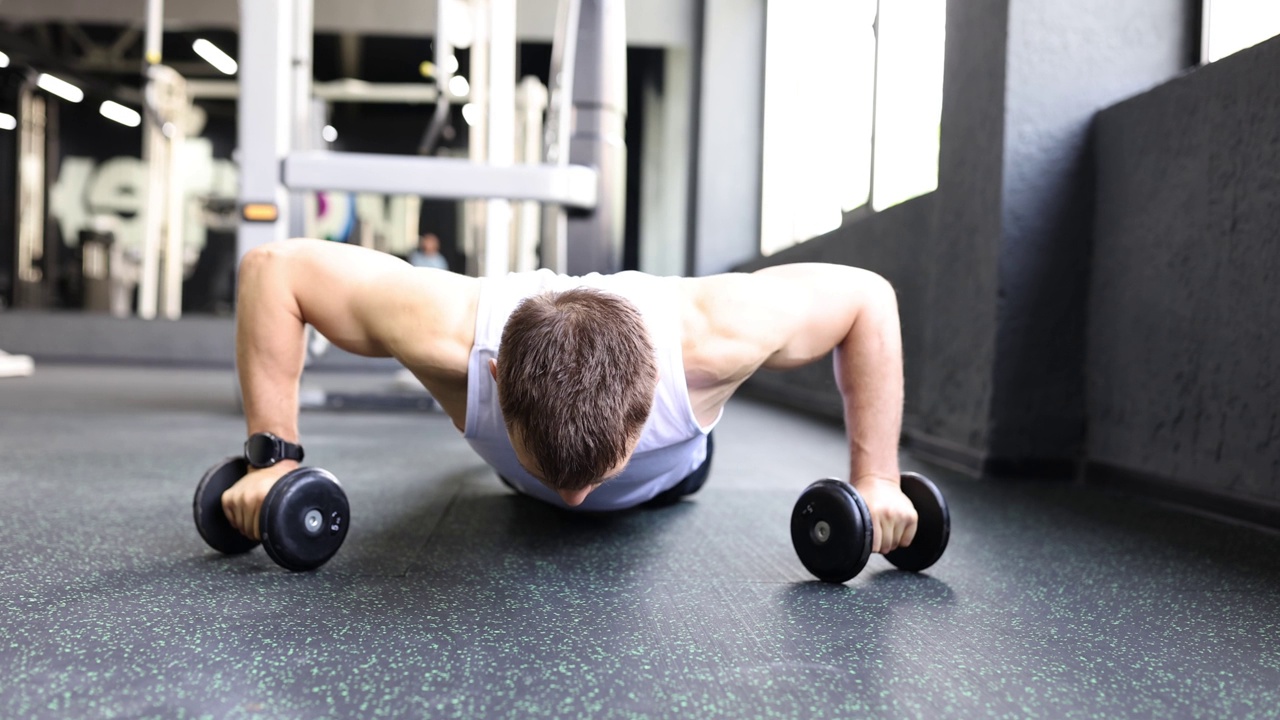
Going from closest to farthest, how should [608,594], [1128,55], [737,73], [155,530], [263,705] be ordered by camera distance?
[263,705], [608,594], [155,530], [1128,55], [737,73]

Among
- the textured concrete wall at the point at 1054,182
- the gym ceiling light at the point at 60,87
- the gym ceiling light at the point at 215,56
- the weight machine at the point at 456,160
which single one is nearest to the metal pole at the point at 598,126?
the weight machine at the point at 456,160

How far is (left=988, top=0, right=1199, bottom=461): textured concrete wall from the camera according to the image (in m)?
1.88

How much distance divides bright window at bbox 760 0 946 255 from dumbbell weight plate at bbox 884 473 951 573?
5.13 ft

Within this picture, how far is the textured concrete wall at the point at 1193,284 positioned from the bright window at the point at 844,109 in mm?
723

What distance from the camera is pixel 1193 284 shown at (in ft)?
5.18

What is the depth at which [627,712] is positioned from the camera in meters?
0.68

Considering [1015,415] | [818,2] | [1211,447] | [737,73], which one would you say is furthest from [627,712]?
[737,73]

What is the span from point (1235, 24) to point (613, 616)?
1742 millimetres

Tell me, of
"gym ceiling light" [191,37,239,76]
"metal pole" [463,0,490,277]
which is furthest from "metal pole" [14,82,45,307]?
"metal pole" [463,0,490,277]

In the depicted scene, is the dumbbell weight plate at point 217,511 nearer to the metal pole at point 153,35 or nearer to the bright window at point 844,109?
the bright window at point 844,109

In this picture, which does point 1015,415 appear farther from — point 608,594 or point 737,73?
point 737,73

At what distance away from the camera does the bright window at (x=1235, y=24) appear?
1.56m

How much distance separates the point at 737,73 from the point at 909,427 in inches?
130

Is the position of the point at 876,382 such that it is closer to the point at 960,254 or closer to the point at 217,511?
the point at 217,511
